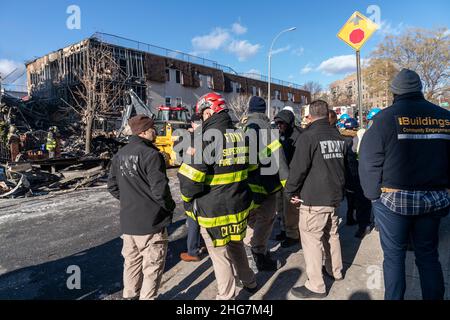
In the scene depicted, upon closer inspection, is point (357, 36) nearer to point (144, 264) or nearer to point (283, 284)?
point (283, 284)

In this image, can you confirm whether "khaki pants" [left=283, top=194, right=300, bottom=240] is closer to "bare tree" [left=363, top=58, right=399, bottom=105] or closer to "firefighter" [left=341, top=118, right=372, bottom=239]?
"firefighter" [left=341, top=118, right=372, bottom=239]

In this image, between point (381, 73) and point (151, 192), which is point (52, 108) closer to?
point (151, 192)

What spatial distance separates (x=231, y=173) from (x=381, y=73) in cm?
3585

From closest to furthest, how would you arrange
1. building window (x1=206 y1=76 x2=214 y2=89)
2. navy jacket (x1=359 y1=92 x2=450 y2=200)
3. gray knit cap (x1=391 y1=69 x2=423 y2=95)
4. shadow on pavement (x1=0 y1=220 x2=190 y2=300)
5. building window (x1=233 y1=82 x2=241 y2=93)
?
navy jacket (x1=359 y1=92 x2=450 y2=200)
gray knit cap (x1=391 y1=69 x2=423 y2=95)
shadow on pavement (x1=0 y1=220 x2=190 y2=300)
building window (x1=206 y1=76 x2=214 y2=89)
building window (x1=233 y1=82 x2=241 y2=93)

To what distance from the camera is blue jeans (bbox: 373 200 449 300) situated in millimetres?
2340

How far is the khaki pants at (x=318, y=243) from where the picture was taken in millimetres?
2865

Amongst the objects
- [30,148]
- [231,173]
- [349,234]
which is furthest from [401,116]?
[30,148]

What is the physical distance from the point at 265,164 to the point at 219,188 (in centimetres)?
110

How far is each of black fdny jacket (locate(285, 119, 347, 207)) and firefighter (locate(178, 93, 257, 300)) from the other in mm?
608

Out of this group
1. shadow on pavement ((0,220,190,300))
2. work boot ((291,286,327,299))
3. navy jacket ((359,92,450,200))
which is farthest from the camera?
shadow on pavement ((0,220,190,300))

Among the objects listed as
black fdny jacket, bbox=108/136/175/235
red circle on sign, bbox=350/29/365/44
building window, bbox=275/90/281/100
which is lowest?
black fdny jacket, bbox=108/136/175/235

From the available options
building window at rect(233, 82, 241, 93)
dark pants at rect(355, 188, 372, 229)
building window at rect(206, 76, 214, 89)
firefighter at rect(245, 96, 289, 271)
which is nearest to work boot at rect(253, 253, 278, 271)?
firefighter at rect(245, 96, 289, 271)

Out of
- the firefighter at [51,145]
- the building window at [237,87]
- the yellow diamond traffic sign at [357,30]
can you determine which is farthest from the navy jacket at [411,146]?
the building window at [237,87]

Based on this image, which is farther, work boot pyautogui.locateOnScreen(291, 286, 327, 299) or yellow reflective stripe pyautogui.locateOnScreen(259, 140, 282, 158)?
yellow reflective stripe pyautogui.locateOnScreen(259, 140, 282, 158)
